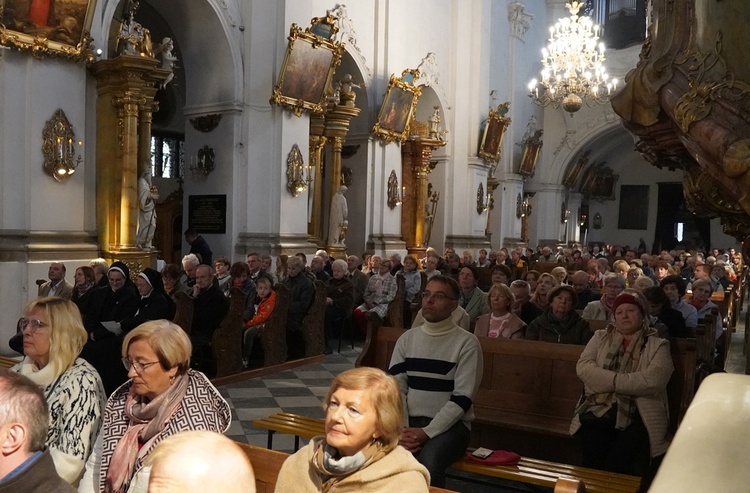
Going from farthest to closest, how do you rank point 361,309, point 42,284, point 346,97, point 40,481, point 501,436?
point 346,97 < point 361,309 < point 42,284 < point 501,436 < point 40,481

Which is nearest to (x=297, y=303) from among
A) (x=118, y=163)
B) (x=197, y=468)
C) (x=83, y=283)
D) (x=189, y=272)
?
(x=189, y=272)

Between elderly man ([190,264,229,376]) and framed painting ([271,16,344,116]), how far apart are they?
5154 mm

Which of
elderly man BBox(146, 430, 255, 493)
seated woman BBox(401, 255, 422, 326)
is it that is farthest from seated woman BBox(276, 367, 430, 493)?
seated woman BBox(401, 255, 422, 326)

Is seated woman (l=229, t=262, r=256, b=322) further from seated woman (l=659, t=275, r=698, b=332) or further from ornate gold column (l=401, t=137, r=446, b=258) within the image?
ornate gold column (l=401, t=137, r=446, b=258)

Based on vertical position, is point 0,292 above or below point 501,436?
above

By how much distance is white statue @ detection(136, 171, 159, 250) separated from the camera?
9.40m

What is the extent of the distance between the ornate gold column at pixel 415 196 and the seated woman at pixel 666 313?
10521 millimetres

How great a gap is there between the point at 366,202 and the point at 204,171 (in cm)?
411

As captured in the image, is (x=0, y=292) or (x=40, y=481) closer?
(x=40, y=481)

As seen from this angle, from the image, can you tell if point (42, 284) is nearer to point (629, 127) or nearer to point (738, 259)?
point (629, 127)

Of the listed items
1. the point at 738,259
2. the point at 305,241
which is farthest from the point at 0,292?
the point at 738,259

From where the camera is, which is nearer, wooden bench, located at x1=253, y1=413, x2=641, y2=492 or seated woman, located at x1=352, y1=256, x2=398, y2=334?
wooden bench, located at x1=253, y1=413, x2=641, y2=492

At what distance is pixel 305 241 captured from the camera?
39.6ft

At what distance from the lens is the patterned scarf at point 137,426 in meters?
2.64
